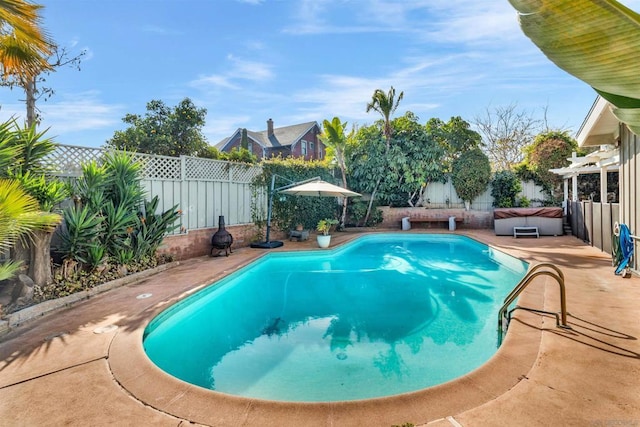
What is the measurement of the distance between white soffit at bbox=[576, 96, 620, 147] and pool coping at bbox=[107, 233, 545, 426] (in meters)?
5.81

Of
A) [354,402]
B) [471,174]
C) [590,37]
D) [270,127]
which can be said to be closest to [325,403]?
[354,402]

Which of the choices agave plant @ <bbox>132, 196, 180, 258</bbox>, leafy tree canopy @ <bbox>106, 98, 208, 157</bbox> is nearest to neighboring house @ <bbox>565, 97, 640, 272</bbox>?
agave plant @ <bbox>132, 196, 180, 258</bbox>

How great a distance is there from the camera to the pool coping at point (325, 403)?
252 centimetres

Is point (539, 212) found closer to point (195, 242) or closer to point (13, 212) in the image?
point (195, 242)

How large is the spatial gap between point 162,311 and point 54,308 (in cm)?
169

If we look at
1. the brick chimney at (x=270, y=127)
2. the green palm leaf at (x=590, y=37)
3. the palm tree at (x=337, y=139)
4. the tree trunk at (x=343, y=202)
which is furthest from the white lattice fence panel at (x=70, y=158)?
the brick chimney at (x=270, y=127)

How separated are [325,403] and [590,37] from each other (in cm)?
281

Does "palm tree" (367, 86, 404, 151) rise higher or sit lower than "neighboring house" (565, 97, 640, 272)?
higher

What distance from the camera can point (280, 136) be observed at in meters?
32.4

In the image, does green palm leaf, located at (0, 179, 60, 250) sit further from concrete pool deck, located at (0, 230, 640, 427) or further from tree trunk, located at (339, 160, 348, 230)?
tree trunk, located at (339, 160, 348, 230)

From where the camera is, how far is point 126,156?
292 inches

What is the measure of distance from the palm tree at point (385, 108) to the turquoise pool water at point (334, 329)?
7.88m

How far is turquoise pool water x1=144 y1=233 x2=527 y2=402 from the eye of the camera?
3.82 m

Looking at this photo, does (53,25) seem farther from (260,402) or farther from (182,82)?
(182,82)
